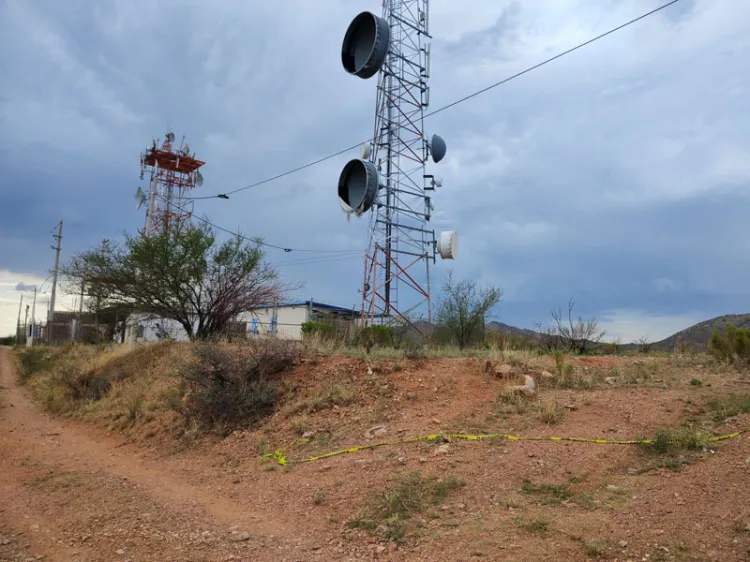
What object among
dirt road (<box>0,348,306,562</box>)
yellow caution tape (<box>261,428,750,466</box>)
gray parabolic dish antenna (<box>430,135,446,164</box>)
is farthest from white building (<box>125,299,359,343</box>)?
yellow caution tape (<box>261,428,750,466</box>)

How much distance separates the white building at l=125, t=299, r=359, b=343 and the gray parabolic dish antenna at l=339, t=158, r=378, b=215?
4.93 meters

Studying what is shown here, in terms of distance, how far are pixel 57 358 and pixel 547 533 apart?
1041 inches

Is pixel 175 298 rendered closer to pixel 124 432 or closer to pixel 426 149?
pixel 124 432

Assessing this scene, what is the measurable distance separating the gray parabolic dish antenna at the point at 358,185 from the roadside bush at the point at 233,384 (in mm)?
8522

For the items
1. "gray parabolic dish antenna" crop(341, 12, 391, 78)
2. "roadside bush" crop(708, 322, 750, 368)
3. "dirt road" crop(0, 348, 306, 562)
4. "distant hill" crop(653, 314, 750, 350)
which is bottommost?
"dirt road" crop(0, 348, 306, 562)

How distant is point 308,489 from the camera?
7086mm

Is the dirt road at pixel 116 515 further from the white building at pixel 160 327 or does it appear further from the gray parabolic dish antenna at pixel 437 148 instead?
the gray parabolic dish antenna at pixel 437 148

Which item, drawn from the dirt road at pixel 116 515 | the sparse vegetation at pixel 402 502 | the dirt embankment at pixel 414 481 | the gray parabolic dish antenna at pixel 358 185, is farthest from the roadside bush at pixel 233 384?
the gray parabolic dish antenna at pixel 358 185

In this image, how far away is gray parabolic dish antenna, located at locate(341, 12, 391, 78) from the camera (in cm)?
2127

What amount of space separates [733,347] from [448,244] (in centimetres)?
1182

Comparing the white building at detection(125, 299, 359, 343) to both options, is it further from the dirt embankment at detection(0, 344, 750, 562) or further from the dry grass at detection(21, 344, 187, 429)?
the dirt embankment at detection(0, 344, 750, 562)

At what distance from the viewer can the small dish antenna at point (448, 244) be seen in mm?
22875

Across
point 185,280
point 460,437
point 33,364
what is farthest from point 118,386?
point 33,364

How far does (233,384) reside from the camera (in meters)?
11.3
